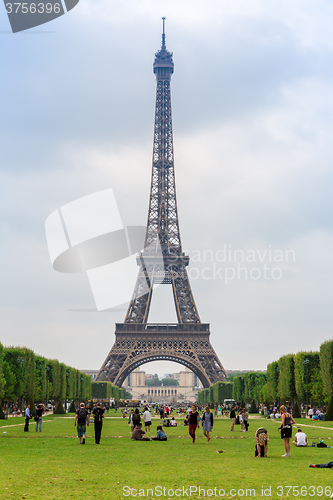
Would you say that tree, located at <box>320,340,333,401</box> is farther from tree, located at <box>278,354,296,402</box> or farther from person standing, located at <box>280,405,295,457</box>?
person standing, located at <box>280,405,295,457</box>

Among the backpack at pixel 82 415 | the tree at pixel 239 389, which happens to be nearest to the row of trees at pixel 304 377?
the tree at pixel 239 389

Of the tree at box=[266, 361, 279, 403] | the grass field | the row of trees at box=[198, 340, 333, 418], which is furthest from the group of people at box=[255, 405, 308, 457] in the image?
the tree at box=[266, 361, 279, 403]

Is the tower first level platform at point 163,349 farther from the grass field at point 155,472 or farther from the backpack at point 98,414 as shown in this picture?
the grass field at point 155,472

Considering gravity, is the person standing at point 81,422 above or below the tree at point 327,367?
below

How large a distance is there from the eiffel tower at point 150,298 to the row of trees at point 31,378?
1142 centimetres

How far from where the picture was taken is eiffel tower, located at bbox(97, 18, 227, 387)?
100562mm

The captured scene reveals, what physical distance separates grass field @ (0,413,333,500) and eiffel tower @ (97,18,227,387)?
76.1 metres

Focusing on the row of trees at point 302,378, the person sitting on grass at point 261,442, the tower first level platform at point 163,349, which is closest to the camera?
the person sitting on grass at point 261,442

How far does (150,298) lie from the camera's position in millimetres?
107188

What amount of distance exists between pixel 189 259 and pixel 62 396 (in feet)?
121

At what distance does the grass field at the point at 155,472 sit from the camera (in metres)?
12.6

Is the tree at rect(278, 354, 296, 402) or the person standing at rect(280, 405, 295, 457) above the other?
the tree at rect(278, 354, 296, 402)

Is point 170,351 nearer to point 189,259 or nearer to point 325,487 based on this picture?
point 189,259

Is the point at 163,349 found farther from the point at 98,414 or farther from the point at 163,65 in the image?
the point at 98,414
